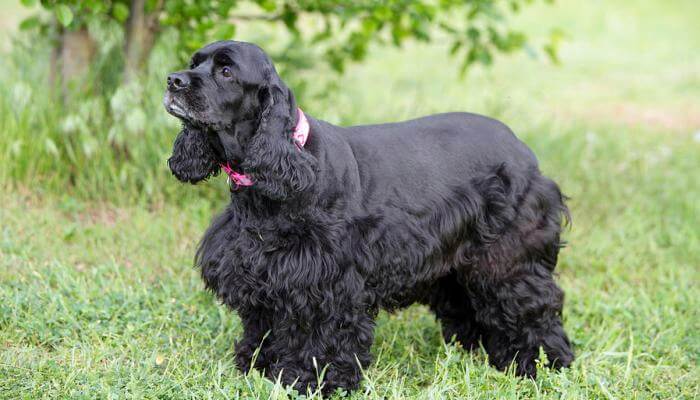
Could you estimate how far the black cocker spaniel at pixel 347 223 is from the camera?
9.68ft

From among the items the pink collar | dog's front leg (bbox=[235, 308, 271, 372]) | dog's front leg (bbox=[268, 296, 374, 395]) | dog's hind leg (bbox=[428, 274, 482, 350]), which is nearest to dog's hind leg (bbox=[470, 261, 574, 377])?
dog's hind leg (bbox=[428, 274, 482, 350])

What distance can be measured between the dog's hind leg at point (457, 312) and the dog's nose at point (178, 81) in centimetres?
163

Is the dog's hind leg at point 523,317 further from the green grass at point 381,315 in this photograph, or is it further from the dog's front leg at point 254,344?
the dog's front leg at point 254,344

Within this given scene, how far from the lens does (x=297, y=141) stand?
3.00 m

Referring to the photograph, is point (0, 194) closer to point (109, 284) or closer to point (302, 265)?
point (109, 284)

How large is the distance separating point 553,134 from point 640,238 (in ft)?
5.94

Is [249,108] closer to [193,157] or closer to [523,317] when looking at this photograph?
[193,157]

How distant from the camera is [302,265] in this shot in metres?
3.10

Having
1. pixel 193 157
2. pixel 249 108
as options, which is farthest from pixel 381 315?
pixel 249 108

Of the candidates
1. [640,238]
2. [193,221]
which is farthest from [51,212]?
[640,238]

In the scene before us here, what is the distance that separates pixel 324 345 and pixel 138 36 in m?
2.93

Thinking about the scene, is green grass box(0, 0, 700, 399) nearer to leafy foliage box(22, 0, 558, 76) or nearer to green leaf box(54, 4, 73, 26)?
→ leafy foliage box(22, 0, 558, 76)

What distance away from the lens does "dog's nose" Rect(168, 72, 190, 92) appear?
9.44ft

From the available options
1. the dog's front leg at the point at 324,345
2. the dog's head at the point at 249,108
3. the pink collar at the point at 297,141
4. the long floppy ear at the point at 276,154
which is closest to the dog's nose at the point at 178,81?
the dog's head at the point at 249,108
